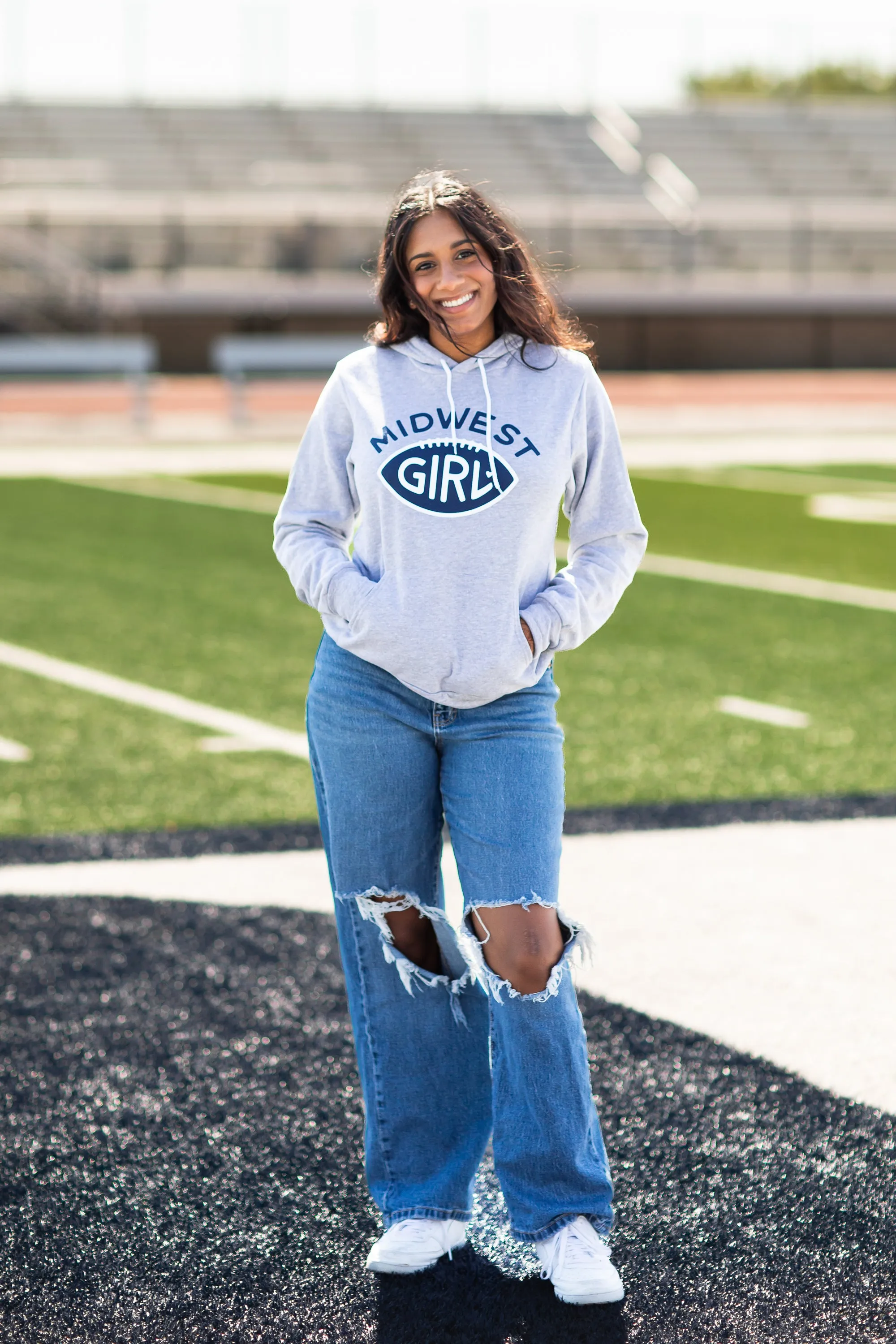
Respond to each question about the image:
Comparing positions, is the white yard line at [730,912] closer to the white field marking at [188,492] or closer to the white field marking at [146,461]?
the white field marking at [188,492]

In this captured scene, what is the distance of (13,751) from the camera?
7109mm

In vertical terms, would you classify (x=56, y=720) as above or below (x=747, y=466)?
above

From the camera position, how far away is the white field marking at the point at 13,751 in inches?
275

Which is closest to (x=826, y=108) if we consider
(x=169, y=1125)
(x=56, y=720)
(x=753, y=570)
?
(x=753, y=570)

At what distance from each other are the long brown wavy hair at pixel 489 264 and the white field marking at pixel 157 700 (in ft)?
13.0

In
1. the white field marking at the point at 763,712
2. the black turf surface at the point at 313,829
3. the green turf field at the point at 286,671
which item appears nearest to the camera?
the black turf surface at the point at 313,829

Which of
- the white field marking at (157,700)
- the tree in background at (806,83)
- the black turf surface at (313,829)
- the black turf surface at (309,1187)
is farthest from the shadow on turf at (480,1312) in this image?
the tree in background at (806,83)

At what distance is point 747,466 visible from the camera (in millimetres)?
18375

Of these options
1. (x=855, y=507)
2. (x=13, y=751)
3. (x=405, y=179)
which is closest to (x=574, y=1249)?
(x=13, y=751)

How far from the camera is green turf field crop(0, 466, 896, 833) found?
6598 millimetres

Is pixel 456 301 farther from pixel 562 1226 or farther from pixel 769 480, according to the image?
pixel 769 480

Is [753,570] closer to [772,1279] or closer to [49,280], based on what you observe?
[772,1279]

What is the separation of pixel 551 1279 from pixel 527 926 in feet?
1.97

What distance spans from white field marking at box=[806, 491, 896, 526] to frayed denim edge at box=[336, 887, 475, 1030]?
11438mm
